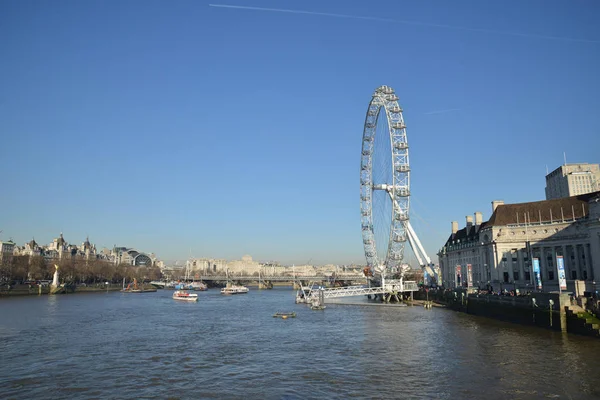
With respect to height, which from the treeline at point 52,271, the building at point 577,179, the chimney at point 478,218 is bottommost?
the treeline at point 52,271

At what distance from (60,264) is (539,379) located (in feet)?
428

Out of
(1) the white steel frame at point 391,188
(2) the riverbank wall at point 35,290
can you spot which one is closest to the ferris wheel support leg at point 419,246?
(1) the white steel frame at point 391,188

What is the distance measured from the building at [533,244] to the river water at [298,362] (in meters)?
28.3

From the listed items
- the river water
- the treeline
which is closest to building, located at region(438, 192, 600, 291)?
the river water

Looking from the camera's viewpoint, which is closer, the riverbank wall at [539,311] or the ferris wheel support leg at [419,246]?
the riverbank wall at [539,311]

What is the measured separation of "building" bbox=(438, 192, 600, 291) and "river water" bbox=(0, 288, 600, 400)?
28.3 meters

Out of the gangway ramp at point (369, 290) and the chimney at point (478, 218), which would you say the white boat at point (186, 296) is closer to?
the gangway ramp at point (369, 290)

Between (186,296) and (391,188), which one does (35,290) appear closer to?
(186,296)

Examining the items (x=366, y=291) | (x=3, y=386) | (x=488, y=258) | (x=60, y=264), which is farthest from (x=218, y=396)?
(x=60, y=264)

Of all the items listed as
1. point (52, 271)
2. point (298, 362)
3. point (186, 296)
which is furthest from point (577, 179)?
point (52, 271)

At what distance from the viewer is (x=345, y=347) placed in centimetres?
3241

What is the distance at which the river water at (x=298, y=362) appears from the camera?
2111cm

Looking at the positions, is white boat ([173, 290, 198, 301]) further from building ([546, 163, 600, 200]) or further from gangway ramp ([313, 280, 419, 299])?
building ([546, 163, 600, 200])

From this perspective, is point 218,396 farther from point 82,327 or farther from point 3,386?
point 82,327
